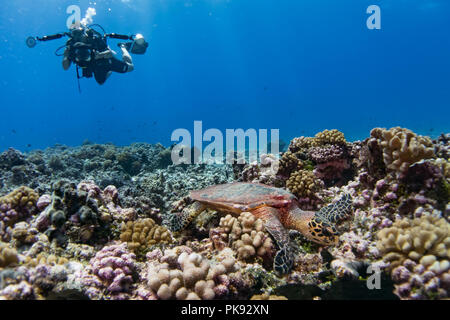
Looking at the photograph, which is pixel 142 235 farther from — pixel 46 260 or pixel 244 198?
pixel 244 198

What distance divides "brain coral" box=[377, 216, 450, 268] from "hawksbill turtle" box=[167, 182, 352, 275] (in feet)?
2.23

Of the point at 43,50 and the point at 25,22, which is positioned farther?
the point at 43,50

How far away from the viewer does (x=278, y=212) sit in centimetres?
410

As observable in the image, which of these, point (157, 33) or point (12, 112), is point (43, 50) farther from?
point (12, 112)

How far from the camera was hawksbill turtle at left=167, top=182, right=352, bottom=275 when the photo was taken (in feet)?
11.4

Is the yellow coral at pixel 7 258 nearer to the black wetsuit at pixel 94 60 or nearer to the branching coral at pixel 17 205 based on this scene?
the branching coral at pixel 17 205

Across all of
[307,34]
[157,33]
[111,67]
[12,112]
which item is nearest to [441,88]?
[307,34]

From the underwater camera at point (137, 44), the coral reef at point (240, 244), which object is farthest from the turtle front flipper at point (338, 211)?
the underwater camera at point (137, 44)

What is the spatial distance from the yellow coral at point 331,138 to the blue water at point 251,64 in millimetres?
57634

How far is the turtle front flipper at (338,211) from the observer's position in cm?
399

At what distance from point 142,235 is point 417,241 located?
159 inches

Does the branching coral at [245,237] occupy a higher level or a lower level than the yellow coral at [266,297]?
higher
